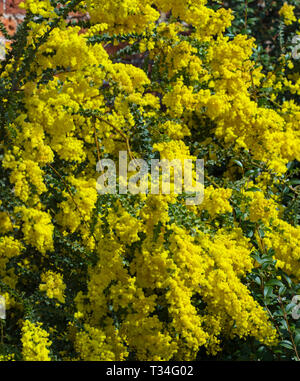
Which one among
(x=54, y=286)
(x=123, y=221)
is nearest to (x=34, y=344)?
(x=54, y=286)

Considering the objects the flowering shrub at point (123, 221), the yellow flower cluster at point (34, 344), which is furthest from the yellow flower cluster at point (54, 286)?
the yellow flower cluster at point (34, 344)

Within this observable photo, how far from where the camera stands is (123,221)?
152 centimetres

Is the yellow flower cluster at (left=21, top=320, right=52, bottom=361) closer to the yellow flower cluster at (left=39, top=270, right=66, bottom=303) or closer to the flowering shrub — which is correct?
the flowering shrub

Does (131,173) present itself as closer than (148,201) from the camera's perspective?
No

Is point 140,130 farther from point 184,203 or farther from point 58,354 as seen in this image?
point 58,354

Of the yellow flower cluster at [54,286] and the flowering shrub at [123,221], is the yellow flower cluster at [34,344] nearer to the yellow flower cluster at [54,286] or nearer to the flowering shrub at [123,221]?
the flowering shrub at [123,221]

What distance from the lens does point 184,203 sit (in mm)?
1701

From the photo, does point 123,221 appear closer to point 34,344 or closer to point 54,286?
point 54,286

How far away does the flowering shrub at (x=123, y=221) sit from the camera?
4.90ft

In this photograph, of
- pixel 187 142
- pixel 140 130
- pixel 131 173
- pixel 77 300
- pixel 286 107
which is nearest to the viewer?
pixel 77 300

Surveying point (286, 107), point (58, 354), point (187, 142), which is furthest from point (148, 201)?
point (286, 107)

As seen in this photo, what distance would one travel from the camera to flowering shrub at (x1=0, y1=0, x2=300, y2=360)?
1.49 meters
